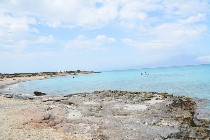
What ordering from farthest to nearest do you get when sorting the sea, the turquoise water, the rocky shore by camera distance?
Result: the turquoise water → the sea → the rocky shore

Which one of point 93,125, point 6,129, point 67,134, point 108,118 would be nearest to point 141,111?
point 108,118

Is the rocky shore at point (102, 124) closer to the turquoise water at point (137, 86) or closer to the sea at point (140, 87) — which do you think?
the sea at point (140, 87)

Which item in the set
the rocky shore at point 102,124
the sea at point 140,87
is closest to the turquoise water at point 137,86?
the sea at point 140,87

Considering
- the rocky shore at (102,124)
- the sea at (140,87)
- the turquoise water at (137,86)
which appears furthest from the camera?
the turquoise water at (137,86)

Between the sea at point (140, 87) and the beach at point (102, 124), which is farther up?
the sea at point (140, 87)

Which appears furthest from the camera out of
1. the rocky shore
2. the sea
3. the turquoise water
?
the turquoise water

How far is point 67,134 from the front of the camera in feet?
71.4

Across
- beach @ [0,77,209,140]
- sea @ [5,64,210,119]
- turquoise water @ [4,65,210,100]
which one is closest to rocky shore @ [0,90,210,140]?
beach @ [0,77,209,140]

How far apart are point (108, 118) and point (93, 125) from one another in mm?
3138

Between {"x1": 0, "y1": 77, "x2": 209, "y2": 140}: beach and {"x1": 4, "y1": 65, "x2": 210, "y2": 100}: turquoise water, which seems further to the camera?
{"x1": 4, "y1": 65, "x2": 210, "y2": 100}: turquoise water

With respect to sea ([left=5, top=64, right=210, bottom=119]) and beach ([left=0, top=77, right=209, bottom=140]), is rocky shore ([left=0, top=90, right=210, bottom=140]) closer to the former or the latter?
beach ([left=0, top=77, right=209, bottom=140])

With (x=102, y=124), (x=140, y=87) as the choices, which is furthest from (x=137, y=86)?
(x=102, y=124)

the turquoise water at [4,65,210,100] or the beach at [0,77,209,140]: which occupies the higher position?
the turquoise water at [4,65,210,100]

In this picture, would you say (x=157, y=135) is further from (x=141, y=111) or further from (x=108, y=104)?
(x=108, y=104)
